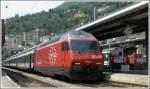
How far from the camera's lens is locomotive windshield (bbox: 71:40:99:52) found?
2167cm

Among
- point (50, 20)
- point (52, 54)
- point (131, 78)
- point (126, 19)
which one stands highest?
point (50, 20)

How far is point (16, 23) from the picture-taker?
4663 inches

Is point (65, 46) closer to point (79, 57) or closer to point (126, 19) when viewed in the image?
point (79, 57)

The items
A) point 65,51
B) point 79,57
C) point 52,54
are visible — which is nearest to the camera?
point 79,57

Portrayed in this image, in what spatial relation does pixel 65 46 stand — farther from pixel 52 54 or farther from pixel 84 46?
pixel 52 54

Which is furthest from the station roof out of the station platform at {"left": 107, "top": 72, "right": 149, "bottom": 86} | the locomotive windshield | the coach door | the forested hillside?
the forested hillside

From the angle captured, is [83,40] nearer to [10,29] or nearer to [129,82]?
[129,82]

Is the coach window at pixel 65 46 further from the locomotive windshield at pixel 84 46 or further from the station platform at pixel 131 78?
the station platform at pixel 131 78

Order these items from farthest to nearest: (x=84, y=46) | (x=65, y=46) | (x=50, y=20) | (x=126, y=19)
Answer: (x=50, y=20), (x=126, y=19), (x=65, y=46), (x=84, y=46)

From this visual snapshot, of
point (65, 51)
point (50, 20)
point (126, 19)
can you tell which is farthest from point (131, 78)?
point (50, 20)

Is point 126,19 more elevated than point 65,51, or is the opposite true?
point 126,19

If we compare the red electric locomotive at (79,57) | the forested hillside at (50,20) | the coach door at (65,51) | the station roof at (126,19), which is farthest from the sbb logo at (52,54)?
the forested hillside at (50,20)

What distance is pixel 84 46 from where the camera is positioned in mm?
21984

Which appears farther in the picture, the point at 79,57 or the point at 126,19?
the point at 126,19
